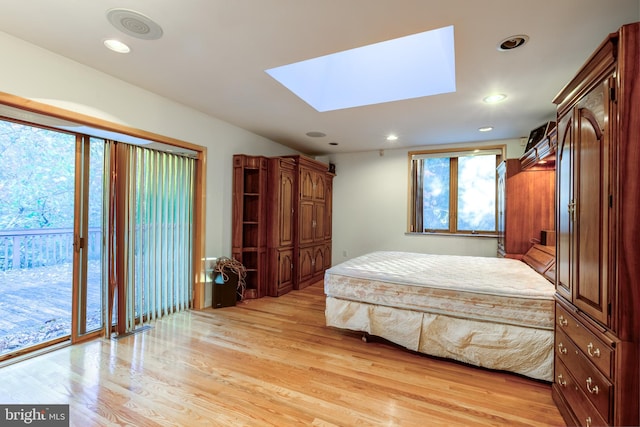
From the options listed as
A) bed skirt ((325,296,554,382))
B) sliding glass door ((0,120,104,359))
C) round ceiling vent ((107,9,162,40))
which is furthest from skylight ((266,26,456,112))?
bed skirt ((325,296,554,382))

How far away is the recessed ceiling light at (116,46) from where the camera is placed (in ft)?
6.73

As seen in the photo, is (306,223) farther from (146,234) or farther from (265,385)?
(265,385)

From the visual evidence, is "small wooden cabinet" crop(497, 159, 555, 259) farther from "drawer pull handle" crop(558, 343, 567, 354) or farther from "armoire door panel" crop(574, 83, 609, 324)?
"armoire door panel" crop(574, 83, 609, 324)

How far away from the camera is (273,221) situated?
4.22m

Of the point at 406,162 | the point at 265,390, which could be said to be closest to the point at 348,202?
the point at 406,162

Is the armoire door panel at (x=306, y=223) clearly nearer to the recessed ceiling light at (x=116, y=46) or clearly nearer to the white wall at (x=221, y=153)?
the white wall at (x=221, y=153)

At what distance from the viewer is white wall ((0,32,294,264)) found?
2.09m

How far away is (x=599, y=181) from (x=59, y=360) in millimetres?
3830

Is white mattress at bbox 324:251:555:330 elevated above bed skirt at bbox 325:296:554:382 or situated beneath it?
elevated above

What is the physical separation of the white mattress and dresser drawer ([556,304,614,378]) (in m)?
0.26

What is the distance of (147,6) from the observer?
5.52ft

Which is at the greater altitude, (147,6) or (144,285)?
(147,6)

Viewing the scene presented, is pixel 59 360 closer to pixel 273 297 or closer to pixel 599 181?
pixel 273 297

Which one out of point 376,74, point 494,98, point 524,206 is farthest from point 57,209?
point 524,206
